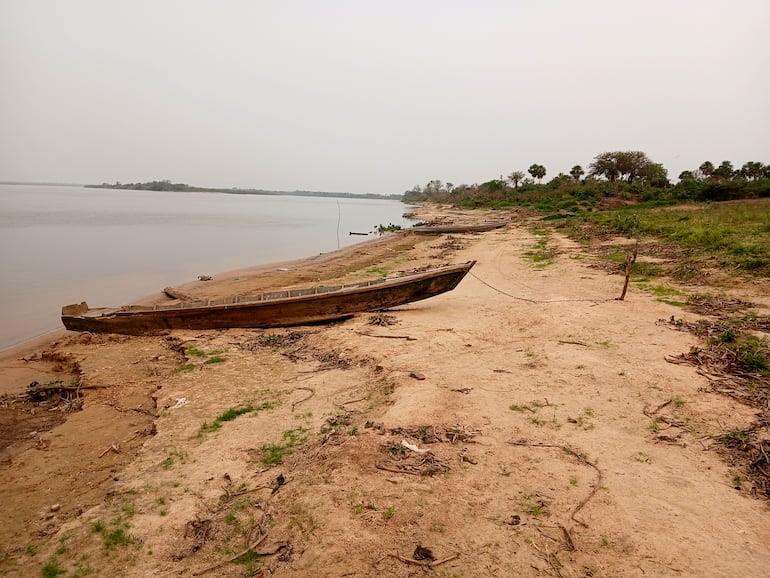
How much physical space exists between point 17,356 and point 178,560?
24.1 ft

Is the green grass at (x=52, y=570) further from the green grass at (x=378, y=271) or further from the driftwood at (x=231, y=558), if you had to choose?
the green grass at (x=378, y=271)

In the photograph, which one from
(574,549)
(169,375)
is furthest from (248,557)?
(169,375)

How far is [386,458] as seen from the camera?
3.59 metres

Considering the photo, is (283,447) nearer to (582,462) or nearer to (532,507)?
(532,507)

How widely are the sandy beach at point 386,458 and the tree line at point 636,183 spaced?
25.8 meters

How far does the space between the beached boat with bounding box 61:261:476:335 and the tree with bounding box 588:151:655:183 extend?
4332 centimetres

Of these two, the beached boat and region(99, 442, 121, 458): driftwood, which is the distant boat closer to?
the beached boat

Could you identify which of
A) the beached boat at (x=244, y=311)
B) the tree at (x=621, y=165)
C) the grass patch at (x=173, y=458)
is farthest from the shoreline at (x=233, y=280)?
the tree at (x=621, y=165)

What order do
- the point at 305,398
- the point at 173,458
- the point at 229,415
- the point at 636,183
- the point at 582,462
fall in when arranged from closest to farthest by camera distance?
the point at 582,462 < the point at 173,458 < the point at 229,415 < the point at 305,398 < the point at 636,183

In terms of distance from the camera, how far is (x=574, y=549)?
2.64 metres

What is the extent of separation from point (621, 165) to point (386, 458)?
48.3 m

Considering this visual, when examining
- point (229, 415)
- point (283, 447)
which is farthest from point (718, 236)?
point (229, 415)

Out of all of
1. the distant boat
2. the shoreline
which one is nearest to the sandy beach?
the shoreline

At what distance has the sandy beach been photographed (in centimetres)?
271
